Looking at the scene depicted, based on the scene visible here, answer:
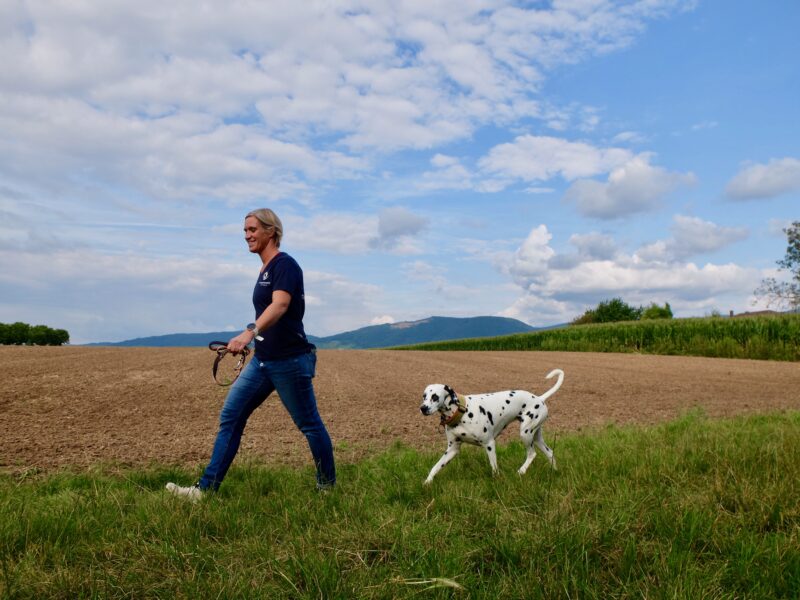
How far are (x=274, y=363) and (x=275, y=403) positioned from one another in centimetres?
688

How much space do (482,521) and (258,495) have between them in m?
2.24

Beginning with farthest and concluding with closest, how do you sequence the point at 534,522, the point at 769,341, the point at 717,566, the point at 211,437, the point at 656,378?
1. the point at 769,341
2. the point at 656,378
3. the point at 211,437
4. the point at 534,522
5. the point at 717,566

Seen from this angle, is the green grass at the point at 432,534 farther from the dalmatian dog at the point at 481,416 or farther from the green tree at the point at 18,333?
the green tree at the point at 18,333

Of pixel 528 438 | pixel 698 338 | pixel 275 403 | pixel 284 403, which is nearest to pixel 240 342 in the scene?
pixel 284 403

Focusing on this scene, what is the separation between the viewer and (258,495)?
5.71 m

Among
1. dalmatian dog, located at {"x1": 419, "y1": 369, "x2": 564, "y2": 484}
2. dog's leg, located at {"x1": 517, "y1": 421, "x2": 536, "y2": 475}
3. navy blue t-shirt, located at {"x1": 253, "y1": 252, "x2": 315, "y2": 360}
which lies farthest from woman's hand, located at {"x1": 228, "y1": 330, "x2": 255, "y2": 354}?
dog's leg, located at {"x1": 517, "y1": 421, "x2": 536, "y2": 475}

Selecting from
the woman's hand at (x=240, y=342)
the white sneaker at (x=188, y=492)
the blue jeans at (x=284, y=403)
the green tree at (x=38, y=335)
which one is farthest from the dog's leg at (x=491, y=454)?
the green tree at (x=38, y=335)

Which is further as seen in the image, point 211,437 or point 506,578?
point 211,437

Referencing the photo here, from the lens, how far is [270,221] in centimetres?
592

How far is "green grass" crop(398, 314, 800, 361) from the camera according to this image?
96.0ft

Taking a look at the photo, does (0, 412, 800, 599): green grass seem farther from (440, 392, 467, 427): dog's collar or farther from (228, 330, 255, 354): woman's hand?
(228, 330, 255, 354): woman's hand

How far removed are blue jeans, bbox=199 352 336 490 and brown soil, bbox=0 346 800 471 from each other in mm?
1806

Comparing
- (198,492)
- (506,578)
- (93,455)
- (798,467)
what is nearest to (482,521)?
(506,578)

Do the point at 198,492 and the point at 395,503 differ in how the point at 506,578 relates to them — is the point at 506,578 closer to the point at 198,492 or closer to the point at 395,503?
the point at 395,503
